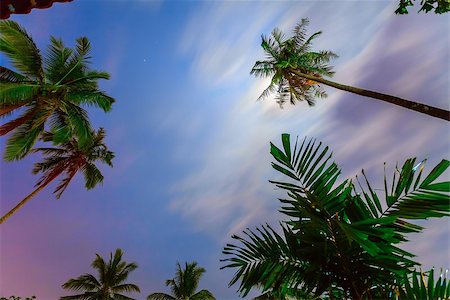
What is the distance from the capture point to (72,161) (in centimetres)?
1950

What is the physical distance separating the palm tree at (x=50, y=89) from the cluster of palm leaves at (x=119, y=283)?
52.0ft

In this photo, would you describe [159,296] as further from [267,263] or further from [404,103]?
[267,263]

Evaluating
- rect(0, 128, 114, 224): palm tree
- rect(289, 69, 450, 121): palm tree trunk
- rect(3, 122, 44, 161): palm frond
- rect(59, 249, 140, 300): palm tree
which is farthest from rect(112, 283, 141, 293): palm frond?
rect(289, 69, 450, 121): palm tree trunk

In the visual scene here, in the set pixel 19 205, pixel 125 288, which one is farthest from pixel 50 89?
pixel 125 288

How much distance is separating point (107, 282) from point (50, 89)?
66.1 ft

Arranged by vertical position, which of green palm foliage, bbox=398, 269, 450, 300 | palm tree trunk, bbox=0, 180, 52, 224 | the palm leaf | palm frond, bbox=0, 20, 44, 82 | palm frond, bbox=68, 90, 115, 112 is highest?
palm frond, bbox=0, 20, 44, 82

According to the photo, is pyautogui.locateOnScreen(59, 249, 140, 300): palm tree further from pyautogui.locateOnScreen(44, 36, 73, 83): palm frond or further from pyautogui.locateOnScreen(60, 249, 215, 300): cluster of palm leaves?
pyautogui.locateOnScreen(44, 36, 73, 83): palm frond

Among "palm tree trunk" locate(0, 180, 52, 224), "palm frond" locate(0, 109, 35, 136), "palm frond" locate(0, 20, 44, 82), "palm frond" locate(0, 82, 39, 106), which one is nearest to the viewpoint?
"palm frond" locate(0, 82, 39, 106)

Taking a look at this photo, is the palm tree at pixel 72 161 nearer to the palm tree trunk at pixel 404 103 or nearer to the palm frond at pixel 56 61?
the palm frond at pixel 56 61

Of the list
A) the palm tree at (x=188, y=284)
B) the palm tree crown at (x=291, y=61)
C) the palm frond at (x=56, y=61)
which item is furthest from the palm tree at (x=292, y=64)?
the palm tree at (x=188, y=284)

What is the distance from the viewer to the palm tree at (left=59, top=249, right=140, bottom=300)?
26.1m

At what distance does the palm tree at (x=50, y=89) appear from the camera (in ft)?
42.5

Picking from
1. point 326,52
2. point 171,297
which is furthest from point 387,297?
point 171,297

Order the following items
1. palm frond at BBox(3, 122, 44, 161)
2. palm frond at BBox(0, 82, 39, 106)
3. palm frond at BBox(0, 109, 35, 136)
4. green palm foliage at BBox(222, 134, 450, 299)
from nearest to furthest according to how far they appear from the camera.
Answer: green palm foliage at BBox(222, 134, 450, 299), palm frond at BBox(0, 82, 39, 106), palm frond at BBox(0, 109, 35, 136), palm frond at BBox(3, 122, 44, 161)
